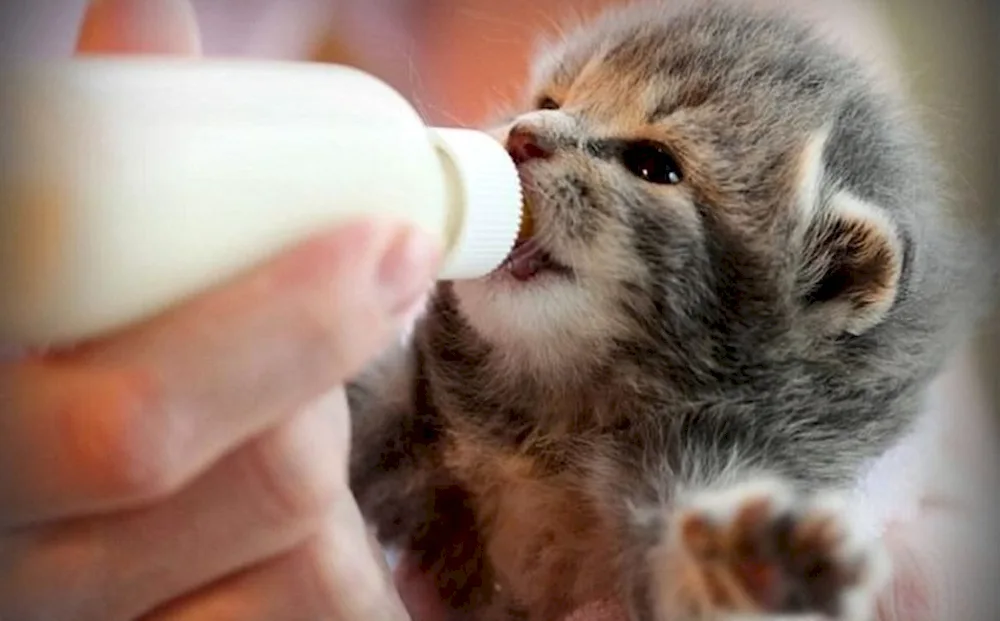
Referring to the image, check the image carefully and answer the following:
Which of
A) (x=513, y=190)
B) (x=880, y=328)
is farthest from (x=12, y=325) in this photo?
(x=880, y=328)

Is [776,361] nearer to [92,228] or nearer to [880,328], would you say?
[880,328]

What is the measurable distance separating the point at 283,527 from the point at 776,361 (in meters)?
0.18

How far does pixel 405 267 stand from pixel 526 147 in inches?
3.5

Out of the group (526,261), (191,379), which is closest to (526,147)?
(526,261)

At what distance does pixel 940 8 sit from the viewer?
465 millimetres

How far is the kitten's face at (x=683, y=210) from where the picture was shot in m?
0.42

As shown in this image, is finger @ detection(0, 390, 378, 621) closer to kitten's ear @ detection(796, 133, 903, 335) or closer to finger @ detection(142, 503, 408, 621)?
finger @ detection(142, 503, 408, 621)

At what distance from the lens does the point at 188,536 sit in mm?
367

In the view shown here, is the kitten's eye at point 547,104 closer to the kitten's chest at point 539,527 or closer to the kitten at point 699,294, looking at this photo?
the kitten at point 699,294

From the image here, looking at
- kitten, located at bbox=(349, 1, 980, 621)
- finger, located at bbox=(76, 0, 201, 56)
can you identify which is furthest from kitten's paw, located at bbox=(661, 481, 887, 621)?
finger, located at bbox=(76, 0, 201, 56)

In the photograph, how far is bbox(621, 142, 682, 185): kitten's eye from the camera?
429mm

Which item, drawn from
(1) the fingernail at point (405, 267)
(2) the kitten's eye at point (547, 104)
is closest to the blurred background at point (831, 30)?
(2) the kitten's eye at point (547, 104)

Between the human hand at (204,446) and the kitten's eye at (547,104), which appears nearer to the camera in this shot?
the human hand at (204,446)

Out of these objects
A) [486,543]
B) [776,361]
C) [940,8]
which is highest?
[940,8]
